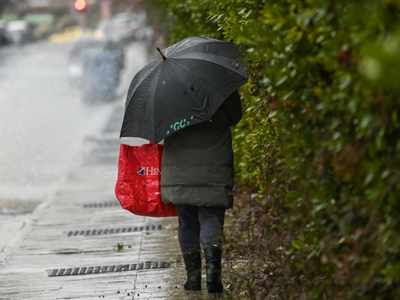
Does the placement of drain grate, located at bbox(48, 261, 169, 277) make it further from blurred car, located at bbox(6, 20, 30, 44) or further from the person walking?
blurred car, located at bbox(6, 20, 30, 44)

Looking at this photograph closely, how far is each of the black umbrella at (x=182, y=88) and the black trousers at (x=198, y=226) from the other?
1.99ft

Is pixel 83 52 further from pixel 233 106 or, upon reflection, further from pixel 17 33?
pixel 17 33

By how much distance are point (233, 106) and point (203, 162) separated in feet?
1.50

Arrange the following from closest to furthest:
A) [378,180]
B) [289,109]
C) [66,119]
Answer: [378,180] → [289,109] → [66,119]

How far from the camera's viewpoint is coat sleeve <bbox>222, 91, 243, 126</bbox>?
545 centimetres

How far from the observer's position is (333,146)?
3.38 metres

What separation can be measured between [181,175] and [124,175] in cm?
57

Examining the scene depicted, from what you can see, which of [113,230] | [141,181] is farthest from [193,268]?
[113,230]

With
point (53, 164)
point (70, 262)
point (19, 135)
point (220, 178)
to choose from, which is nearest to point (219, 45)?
point (220, 178)

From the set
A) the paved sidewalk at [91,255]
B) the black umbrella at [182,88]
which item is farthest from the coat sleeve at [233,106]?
the paved sidewalk at [91,255]

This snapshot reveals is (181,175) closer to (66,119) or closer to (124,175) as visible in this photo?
(124,175)

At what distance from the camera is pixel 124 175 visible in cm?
579

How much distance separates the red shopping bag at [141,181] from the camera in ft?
18.9

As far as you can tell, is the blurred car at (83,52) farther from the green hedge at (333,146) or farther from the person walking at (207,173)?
the green hedge at (333,146)
